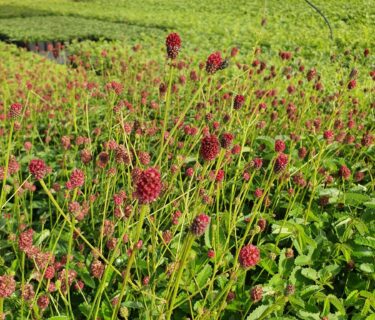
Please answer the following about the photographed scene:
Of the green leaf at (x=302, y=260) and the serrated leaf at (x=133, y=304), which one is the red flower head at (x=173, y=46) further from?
the green leaf at (x=302, y=260)

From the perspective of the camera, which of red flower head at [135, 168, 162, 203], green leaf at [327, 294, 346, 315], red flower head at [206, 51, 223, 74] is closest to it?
red flower head at [135, 168, 162, 203]

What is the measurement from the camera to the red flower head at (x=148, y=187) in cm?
87

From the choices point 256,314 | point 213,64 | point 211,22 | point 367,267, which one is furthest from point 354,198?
point 211,22

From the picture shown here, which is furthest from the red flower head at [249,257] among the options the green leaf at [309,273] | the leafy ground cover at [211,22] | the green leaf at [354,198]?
the leafy ground cover at [211,22]

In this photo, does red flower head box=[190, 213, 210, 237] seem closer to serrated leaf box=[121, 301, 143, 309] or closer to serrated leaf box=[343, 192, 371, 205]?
serrated leaf box=[121, 301, 143, 309]

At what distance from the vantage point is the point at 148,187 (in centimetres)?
88

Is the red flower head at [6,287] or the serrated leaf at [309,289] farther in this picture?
the serrated leaf at [309,289]

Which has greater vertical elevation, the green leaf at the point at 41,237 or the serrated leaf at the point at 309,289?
the green leaf at the point at 41,237

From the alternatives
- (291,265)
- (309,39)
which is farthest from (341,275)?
(309,39)

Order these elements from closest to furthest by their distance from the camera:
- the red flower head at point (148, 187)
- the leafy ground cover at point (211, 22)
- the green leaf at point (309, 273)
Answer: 1. the red flower head at point (148, 187)
2. the green leaf at point (309, 273)
3. the leafy ground cover at point (211, 22)

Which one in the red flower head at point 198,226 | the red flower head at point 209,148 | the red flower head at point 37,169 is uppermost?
the red flower head at point 209,148

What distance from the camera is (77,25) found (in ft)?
36.2

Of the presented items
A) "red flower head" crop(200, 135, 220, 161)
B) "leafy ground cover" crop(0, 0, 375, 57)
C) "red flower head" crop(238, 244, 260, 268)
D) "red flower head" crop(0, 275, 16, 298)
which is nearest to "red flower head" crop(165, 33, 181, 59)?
"red flower head" crop(200, 135, 220, 161)

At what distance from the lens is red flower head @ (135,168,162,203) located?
87 cm
